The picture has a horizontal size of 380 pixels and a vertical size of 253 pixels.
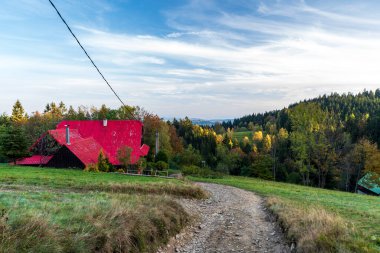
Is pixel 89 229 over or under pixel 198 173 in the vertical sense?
over

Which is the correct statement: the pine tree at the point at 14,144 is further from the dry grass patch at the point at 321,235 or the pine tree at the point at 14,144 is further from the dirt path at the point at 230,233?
the dry grass patch at the point at 321,235

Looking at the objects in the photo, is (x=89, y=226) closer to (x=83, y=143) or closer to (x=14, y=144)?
(x=83, y=143)

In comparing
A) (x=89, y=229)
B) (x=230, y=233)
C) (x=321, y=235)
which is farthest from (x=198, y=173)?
(x=89, y=229)

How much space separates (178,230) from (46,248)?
5.95m

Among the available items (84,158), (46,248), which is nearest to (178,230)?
(46,248)

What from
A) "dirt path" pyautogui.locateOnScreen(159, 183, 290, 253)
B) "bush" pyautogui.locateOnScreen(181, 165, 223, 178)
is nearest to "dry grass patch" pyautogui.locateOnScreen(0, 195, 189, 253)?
"dirt path" pyautogui.locateOnScreen(159, 183, 290, 253)

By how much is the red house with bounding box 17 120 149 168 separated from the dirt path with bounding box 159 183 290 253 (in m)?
26.5

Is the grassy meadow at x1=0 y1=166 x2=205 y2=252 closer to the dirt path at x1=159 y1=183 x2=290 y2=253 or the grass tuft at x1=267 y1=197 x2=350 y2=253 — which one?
the dirt path at x1=159 y1=183 x2=290 y2=253

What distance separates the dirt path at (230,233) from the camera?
32.4ft

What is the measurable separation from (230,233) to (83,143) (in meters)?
34.7

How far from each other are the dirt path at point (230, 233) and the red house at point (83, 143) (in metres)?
26.5

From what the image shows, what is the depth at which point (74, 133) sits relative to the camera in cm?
4712

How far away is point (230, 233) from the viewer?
11.6 m

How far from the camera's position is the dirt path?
988 cm
